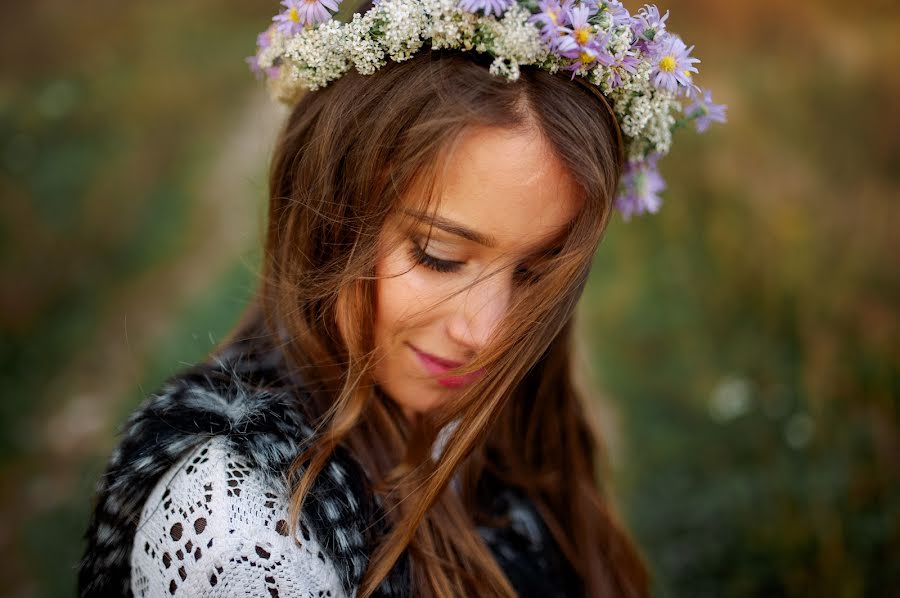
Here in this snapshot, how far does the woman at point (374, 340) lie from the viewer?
1.35 meters

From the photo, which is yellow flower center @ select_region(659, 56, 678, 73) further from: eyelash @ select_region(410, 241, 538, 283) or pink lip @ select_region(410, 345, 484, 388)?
pink lip @ select_region(410, 345, 484, 388)

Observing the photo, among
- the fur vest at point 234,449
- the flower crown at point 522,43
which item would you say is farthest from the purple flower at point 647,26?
the fur vest at point 234,449

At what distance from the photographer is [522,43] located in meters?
1.44

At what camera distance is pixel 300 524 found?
136cm

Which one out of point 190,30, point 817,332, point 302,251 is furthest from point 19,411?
point 817,332

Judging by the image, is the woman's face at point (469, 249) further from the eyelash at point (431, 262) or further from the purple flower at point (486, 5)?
the purple flower at point (486, 5)

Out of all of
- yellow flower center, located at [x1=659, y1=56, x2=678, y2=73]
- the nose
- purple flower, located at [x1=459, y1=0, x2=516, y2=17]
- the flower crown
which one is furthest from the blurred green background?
purple flower, located at [x1=459, y1=0, x2=516, y2=17]

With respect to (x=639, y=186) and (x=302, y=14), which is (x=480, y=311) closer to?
(x=639, y=186)

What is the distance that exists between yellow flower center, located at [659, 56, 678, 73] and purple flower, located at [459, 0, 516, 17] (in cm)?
38

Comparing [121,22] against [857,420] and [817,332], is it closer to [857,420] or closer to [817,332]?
[817,332]

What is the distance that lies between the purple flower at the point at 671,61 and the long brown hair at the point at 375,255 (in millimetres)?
148

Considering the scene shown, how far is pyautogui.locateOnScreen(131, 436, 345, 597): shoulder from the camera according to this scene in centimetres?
Answer: 128

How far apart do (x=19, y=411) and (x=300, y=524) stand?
307 centimetres

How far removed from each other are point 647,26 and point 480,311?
0.73 m
